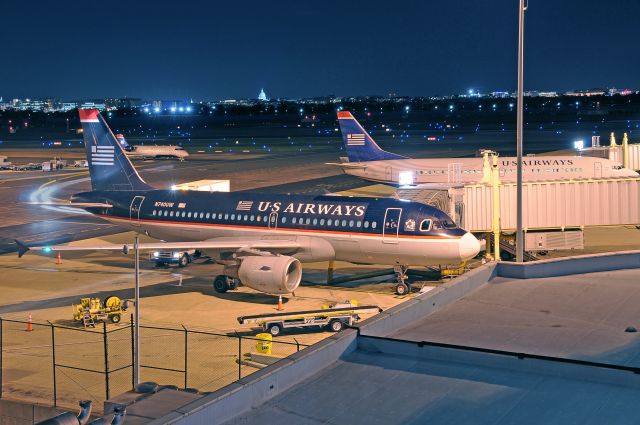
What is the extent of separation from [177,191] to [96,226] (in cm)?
1736

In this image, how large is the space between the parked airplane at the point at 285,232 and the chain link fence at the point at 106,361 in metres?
5.25

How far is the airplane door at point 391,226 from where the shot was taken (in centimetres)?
3797

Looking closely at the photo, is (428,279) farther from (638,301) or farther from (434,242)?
(638,301)

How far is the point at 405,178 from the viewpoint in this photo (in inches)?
2621

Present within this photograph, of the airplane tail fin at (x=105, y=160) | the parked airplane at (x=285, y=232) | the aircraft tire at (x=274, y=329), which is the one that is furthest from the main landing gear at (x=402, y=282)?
the airplane tail fin at (x=105, y=160)

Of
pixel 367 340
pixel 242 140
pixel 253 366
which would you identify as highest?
pixel 242 140

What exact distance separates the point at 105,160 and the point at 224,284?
13440 mm

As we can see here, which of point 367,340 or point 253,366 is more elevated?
point 367,340

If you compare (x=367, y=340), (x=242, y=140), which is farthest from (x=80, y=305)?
(x=242, y=140)

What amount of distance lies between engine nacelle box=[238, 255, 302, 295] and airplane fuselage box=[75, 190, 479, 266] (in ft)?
8.79

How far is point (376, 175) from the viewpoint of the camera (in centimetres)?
6962

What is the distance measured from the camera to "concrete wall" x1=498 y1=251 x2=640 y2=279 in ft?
82.2

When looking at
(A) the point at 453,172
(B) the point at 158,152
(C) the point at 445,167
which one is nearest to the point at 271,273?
(A) the point at 453,172

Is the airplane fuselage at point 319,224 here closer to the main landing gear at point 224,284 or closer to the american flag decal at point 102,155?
the main landing gear at point 224,284
